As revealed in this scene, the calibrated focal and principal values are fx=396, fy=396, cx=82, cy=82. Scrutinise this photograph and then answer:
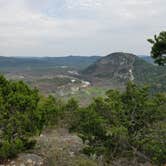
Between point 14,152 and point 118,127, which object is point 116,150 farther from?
point 14,152

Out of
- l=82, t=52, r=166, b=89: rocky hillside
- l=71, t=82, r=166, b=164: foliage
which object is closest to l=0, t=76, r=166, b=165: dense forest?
l=71, t=82, r=166, b=164: foliage

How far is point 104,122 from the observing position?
622 inches

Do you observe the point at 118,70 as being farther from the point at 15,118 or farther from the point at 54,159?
the point at 54,159

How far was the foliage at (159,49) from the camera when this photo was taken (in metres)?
11.7

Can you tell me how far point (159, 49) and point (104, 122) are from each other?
484cm

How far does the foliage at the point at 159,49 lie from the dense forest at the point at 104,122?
3550 mm

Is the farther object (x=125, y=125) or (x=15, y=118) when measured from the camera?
(x=125, y=125)

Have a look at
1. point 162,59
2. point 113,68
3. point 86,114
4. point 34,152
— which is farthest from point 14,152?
point 113,68

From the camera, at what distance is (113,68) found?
19225 centimetres

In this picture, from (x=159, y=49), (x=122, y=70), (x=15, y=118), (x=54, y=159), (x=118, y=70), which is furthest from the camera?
(x=118, y=70)

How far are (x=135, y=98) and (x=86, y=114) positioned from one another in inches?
87.1

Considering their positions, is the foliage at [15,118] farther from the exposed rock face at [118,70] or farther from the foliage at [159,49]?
the exposed rock face at [118,70]

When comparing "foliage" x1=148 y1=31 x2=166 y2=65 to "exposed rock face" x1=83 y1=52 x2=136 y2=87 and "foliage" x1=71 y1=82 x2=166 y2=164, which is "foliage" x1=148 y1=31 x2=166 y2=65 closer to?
"foliage" x1=71 y1=82 x2=166 y2=164

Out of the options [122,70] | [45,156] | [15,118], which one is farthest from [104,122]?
[122,70]
